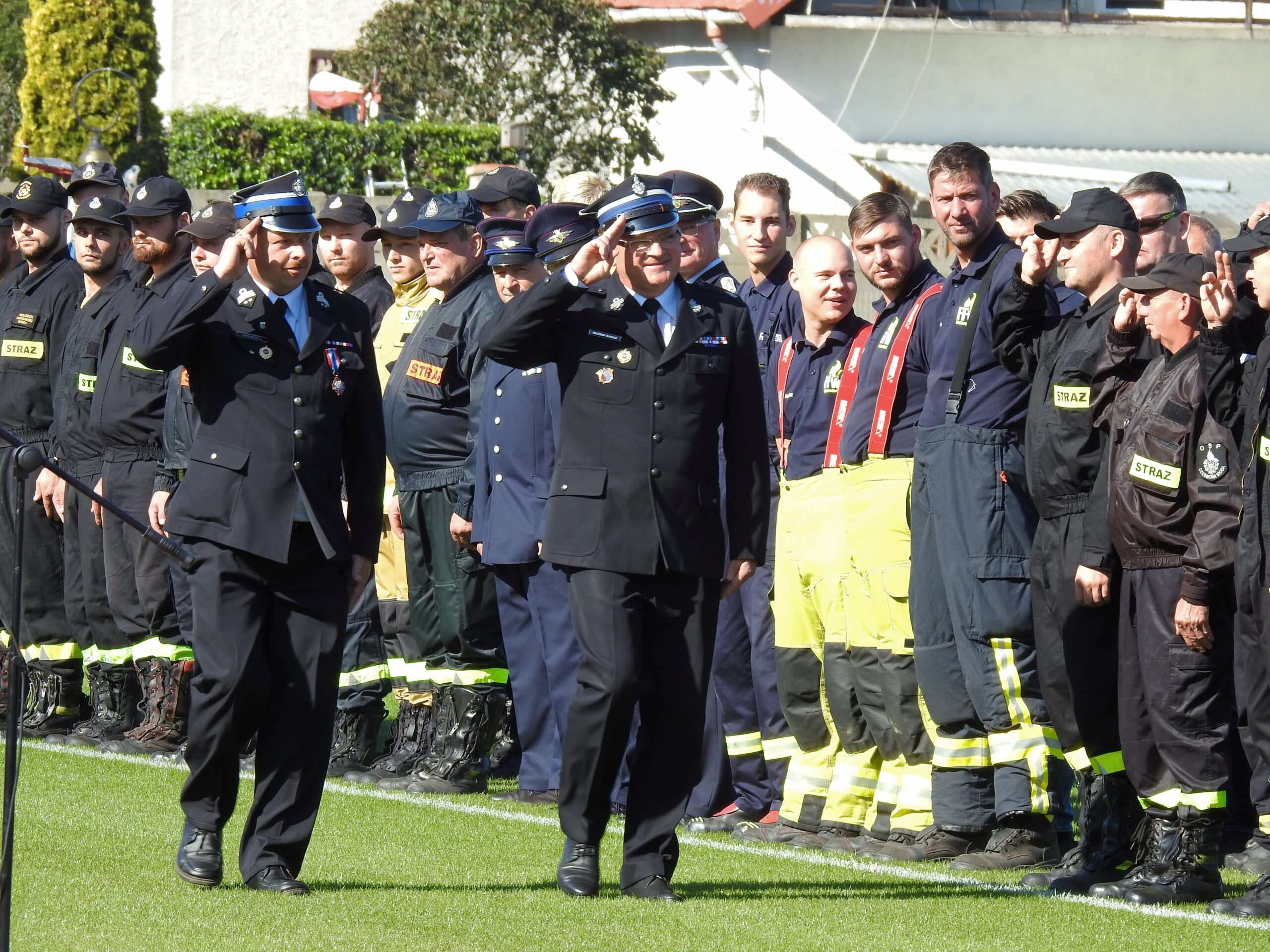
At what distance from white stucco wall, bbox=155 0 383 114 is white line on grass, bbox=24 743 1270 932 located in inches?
1019

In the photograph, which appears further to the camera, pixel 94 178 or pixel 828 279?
pixel 94 178

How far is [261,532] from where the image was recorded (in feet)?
22.2

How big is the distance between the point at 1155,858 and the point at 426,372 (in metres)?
4.21

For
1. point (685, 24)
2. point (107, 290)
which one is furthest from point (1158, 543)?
point (685, 24)

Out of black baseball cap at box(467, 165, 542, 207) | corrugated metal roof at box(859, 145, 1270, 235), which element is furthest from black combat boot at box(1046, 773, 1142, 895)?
corrugated metal roof at box(859, 145, 1270, 235)

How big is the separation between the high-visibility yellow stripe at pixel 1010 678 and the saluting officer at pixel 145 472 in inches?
180

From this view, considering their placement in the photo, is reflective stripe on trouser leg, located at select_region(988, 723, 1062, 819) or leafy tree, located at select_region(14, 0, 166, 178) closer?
reflective stripe on trouser leg, located at select_region(988, 723, 1062, 819)

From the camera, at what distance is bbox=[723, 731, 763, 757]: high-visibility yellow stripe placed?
891 cm

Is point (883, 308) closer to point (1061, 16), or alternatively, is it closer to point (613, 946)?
point (613, 946)

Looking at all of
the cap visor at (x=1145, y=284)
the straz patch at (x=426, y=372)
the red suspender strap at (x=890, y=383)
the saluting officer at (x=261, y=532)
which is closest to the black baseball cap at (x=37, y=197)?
the straz patch at (x=426, y=372)

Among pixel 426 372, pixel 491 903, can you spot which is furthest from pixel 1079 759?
pixel 426 372

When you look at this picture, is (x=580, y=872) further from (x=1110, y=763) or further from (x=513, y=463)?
(x=513, y=463)

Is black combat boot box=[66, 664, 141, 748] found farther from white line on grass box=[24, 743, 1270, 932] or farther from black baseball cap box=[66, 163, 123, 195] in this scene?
black baseball cap box=[66, 163, 123, 195]

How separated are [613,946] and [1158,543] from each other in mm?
2472
